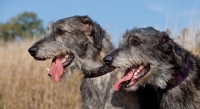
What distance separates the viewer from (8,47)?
16875 mm

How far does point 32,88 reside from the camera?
12.3 m

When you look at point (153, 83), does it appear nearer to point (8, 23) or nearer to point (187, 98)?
point (187, 98)

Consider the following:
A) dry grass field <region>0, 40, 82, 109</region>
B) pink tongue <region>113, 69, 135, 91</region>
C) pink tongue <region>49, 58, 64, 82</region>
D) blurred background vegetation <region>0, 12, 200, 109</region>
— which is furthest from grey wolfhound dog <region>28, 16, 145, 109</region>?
dry grass field <region>0, 40, 82, 109</region>

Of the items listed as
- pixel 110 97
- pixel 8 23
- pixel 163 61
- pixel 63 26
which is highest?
pixel 8 23

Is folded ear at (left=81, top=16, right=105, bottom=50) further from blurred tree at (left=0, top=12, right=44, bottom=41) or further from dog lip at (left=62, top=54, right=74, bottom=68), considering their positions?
blurred tree at (left=0, top=12, right=44, bottom=41)

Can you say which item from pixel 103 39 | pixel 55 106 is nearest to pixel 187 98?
pixel 103 39

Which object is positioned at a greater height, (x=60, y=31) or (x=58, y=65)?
(x=60, y=31)

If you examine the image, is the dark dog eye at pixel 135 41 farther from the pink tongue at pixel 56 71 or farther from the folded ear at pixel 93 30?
the pink tongue at pixel 56 71

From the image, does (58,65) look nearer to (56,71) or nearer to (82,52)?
(56,71)

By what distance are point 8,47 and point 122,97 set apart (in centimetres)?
1085

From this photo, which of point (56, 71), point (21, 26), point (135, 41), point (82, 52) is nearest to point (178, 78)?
point (135, 41)

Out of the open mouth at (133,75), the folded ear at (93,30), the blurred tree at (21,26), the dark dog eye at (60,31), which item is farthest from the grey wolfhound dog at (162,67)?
the blurred tree at (21,26)

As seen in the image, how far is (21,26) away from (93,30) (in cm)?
3466

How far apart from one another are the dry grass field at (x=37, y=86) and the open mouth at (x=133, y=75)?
172 inches
